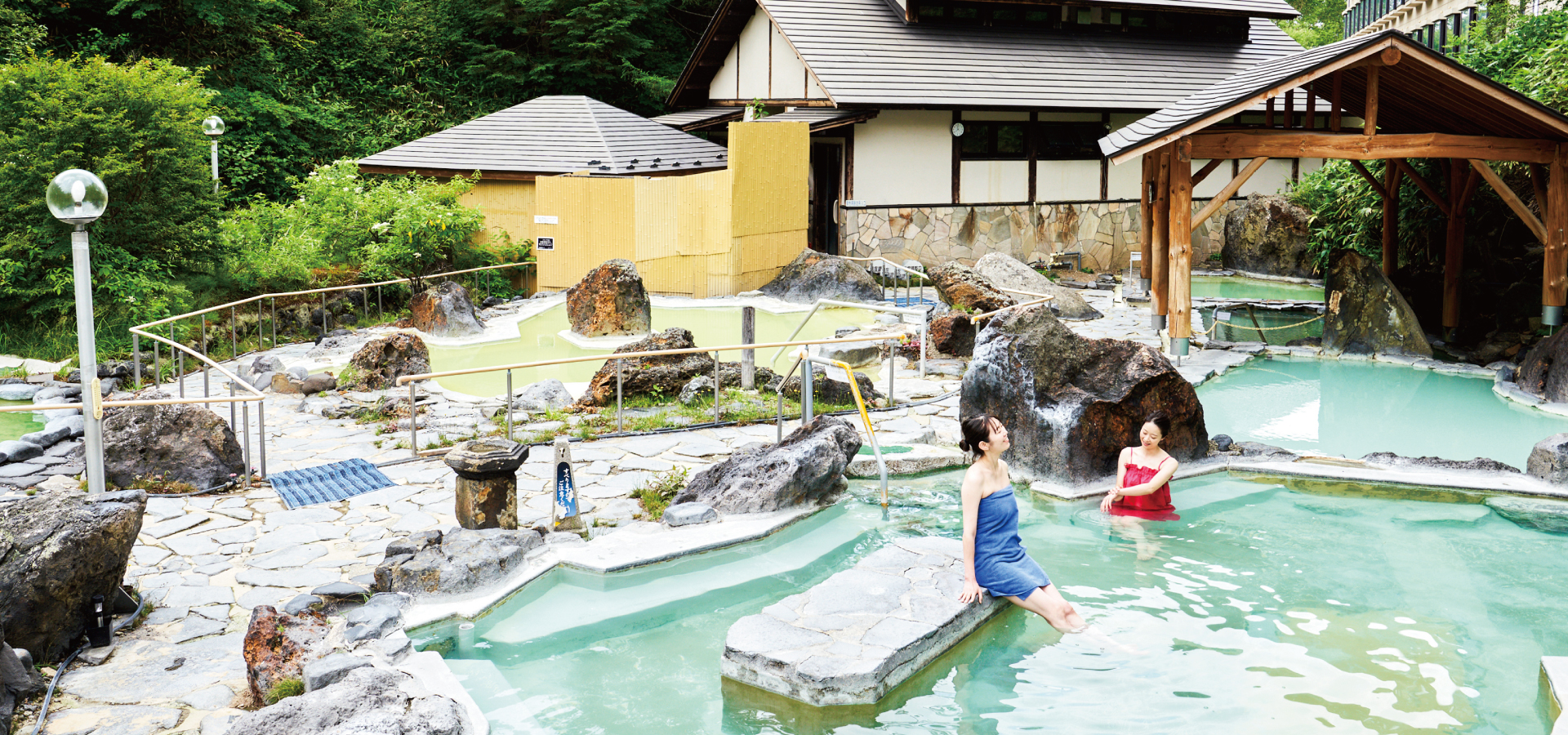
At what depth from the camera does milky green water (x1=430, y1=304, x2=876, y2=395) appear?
1516 centimetres

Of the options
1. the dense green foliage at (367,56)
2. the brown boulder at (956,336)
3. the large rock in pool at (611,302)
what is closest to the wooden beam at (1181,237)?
the brown boulder at (956,336)

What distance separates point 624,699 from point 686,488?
3090mm

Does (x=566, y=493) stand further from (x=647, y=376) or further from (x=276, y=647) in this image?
(x=647, y=376)

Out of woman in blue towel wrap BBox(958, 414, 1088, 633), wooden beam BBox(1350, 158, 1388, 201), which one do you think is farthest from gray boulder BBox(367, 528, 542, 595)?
wooden beam BBox(1350, 158, 1388, 201)

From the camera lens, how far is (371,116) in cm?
3155

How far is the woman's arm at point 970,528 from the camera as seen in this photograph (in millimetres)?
6906

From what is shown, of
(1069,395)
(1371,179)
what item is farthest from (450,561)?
(1371,179)

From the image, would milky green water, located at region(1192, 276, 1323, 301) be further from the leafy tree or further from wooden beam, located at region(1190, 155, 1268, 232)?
the leafy tree

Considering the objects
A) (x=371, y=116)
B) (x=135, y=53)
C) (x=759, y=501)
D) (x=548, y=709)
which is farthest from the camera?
(x=371, y=116)

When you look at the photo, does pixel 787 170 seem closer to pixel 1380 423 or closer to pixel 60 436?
pixel 1380 423

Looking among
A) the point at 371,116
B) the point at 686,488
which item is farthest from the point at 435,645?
the point at 371,116

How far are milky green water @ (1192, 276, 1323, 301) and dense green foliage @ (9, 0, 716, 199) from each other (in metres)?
16.2

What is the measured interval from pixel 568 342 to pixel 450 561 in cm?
1023

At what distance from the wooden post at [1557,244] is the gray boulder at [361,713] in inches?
572
